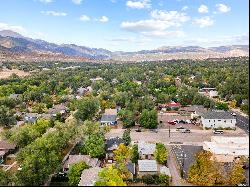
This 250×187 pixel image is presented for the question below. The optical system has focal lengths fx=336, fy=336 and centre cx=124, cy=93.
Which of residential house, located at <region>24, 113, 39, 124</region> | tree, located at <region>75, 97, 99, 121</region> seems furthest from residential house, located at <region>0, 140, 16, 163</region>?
residential house, located at <region>24, 113, 39, 124</region>

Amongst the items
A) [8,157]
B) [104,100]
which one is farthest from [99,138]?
[104,100]

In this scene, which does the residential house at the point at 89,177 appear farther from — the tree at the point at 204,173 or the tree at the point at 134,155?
the tree at the point at 204,173

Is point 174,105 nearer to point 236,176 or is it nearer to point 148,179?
point 148,179

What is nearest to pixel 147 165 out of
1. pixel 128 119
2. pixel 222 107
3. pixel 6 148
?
pixel 6 148

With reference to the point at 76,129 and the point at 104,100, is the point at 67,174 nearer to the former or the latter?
the point at 76,129

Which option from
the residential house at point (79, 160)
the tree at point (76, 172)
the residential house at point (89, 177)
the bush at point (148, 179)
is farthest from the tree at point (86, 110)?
the bush at point (148, 179)

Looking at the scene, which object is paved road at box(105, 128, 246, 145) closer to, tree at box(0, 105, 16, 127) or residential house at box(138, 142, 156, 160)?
residential house at box(138, 142, 156, 160)
